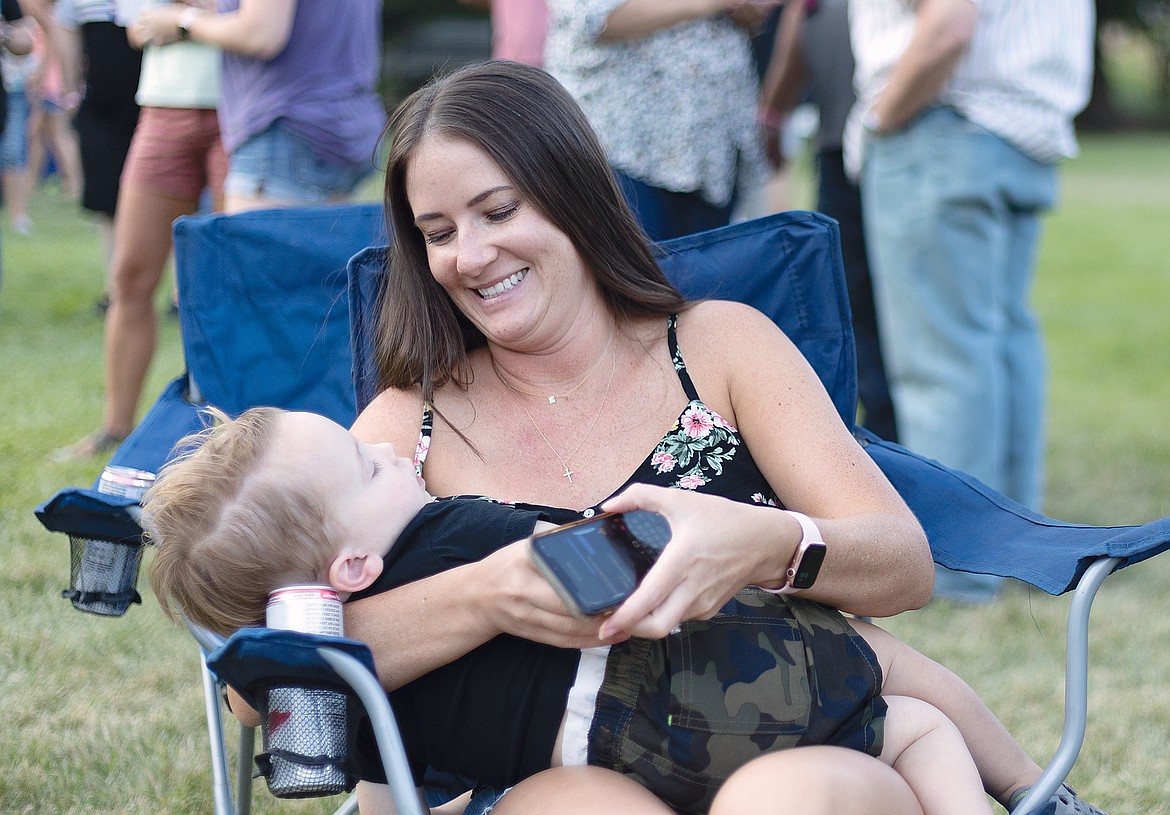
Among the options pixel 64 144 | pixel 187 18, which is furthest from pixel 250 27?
pixel 64 144

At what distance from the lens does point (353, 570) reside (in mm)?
1743

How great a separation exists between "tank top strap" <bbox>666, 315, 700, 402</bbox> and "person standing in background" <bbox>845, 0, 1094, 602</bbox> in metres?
1.61

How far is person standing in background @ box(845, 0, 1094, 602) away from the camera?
3.42 metres

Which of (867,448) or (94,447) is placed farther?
(94,447)

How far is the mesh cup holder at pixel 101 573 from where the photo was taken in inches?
78.7

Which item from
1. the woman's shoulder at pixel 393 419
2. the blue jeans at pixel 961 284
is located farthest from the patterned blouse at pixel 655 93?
the woman's shoulder at pixel 393 419

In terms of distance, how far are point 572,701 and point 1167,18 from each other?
30660mm

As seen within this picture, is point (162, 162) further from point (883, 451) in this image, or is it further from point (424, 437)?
point (883, 451)

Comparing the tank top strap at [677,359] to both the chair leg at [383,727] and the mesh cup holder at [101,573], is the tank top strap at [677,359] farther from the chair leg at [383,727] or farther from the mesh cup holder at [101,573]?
the mesh cup holder at [101,573]

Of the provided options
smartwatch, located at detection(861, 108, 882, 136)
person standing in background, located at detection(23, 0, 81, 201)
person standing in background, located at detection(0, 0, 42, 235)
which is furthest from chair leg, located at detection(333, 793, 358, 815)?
person standing in background, located at detection(23, 0, 81, 201)

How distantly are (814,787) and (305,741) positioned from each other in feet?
1.94

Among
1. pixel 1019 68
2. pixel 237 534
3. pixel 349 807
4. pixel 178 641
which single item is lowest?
pixel 178 641

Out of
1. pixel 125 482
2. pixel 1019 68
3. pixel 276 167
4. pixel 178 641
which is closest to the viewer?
pixel 125 482

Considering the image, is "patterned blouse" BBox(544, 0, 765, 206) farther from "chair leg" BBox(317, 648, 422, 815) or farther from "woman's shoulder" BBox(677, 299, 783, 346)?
"chair leg" BBox(317, 648, 422, 815)
